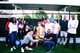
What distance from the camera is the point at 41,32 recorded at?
5980 millimetres

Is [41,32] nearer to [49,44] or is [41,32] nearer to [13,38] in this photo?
[49,44]

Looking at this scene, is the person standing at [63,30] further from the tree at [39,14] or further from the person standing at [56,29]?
the tree at [39,14]

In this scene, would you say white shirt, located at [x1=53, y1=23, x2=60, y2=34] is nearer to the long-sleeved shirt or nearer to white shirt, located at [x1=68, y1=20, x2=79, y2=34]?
white shirt, located at [x1=68, y1=20, x2=79, y2=34]

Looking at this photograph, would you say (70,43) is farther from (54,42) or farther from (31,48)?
(31,48)

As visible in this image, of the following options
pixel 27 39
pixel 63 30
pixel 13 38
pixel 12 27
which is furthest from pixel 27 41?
pixel 63 30

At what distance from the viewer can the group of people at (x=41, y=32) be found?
19.4ft

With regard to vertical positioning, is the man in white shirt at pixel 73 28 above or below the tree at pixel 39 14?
below

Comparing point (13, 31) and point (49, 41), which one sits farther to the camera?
point (13, 31)

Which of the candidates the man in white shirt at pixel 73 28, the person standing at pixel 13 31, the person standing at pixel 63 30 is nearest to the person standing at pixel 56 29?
the person standing at pixel 63 30

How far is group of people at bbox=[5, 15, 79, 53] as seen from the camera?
19.4ft

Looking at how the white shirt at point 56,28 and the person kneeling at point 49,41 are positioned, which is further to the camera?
the white shirt at point 56,28

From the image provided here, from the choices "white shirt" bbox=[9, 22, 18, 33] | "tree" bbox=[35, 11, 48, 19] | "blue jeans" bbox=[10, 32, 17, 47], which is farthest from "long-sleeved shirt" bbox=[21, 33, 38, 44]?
"tree" bbox=[35, 11, 48, 19]

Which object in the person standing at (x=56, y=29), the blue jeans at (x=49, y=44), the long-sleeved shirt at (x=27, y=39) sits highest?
the person standing at (x=56, y=29)

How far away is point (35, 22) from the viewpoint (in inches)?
237
